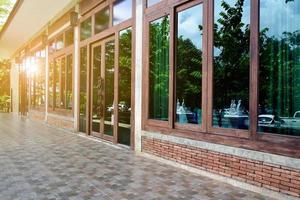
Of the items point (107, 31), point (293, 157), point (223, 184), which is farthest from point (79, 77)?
point (293, 157)

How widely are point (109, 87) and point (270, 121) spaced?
17.6 feet

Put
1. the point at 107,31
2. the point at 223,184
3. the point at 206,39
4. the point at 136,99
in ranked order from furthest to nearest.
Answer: the point at 107,31 < the point at 136,99 < the point at 206,39 < the point at 223,184

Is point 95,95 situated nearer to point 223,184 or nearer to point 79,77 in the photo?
point 79,77

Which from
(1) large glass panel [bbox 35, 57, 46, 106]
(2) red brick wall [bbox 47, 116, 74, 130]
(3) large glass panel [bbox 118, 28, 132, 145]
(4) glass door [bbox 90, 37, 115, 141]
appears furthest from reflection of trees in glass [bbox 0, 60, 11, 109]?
(3) large glass panel [bbox 118, 28, 132, 145]

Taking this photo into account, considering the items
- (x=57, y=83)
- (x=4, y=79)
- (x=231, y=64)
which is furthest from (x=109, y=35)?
(x=4, y=79)

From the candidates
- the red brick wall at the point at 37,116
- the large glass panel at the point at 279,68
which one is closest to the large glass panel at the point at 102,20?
the large glass panel at the point at 279,68

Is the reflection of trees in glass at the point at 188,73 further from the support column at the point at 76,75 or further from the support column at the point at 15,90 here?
the support column at the point at 15,90

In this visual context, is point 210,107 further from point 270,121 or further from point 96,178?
point 96,178

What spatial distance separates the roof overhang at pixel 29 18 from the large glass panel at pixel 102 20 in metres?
1.67

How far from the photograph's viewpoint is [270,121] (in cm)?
456

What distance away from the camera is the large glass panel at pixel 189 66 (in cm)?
588

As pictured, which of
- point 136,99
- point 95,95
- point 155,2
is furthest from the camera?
point 95,95

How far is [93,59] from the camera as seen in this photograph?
10336 millimetres

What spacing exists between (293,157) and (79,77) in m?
8.22
